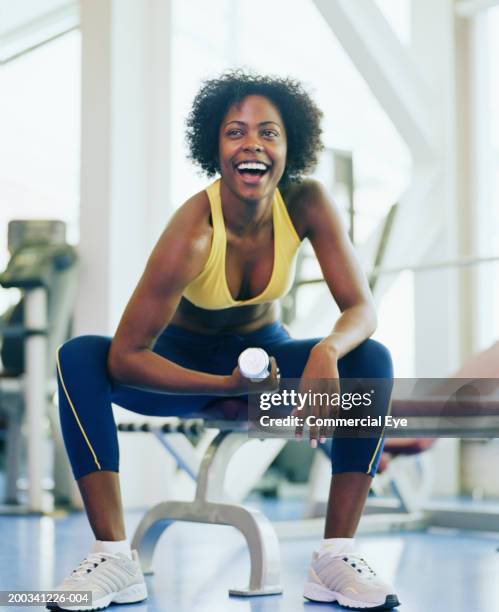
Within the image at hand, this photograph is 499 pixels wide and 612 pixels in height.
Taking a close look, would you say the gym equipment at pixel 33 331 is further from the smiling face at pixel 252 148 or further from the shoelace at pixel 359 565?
the shoelace at pixel 359 565

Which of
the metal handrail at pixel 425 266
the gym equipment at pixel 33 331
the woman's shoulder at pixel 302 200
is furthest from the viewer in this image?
the gym equipment at pixel 33 331

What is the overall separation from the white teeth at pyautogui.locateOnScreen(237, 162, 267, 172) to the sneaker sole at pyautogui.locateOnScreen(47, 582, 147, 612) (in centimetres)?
65

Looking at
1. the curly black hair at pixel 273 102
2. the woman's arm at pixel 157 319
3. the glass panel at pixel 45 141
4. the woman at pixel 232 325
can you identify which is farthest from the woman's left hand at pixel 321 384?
the glass panel at pixel 45 141

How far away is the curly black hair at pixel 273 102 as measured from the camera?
1604 millimetres

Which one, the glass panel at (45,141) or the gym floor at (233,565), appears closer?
the gym floor at (233,565)

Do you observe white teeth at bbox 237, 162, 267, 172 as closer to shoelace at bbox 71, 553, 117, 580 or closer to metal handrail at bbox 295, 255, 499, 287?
shoelace at bbox 71, 553, 117, 580

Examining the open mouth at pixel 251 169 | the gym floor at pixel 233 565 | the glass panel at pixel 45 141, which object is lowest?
the gym floor at pixel 233 565

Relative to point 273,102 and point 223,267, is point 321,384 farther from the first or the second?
point 273,102

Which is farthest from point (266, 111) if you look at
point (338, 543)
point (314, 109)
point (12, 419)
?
point (12, 419)

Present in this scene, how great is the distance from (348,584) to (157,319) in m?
0.48

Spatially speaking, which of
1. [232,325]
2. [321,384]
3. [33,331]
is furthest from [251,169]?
[33,331]

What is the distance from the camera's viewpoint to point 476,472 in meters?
4.00

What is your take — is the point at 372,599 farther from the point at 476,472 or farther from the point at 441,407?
the point at 476,472

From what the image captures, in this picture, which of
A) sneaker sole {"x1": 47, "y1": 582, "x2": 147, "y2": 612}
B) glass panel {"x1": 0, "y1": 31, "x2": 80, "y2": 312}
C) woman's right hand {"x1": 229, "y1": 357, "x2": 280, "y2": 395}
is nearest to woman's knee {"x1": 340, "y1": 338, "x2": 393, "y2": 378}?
woman's right hand {"x1": 229, "y1": 357, "x2": 280, "y2": 395}
